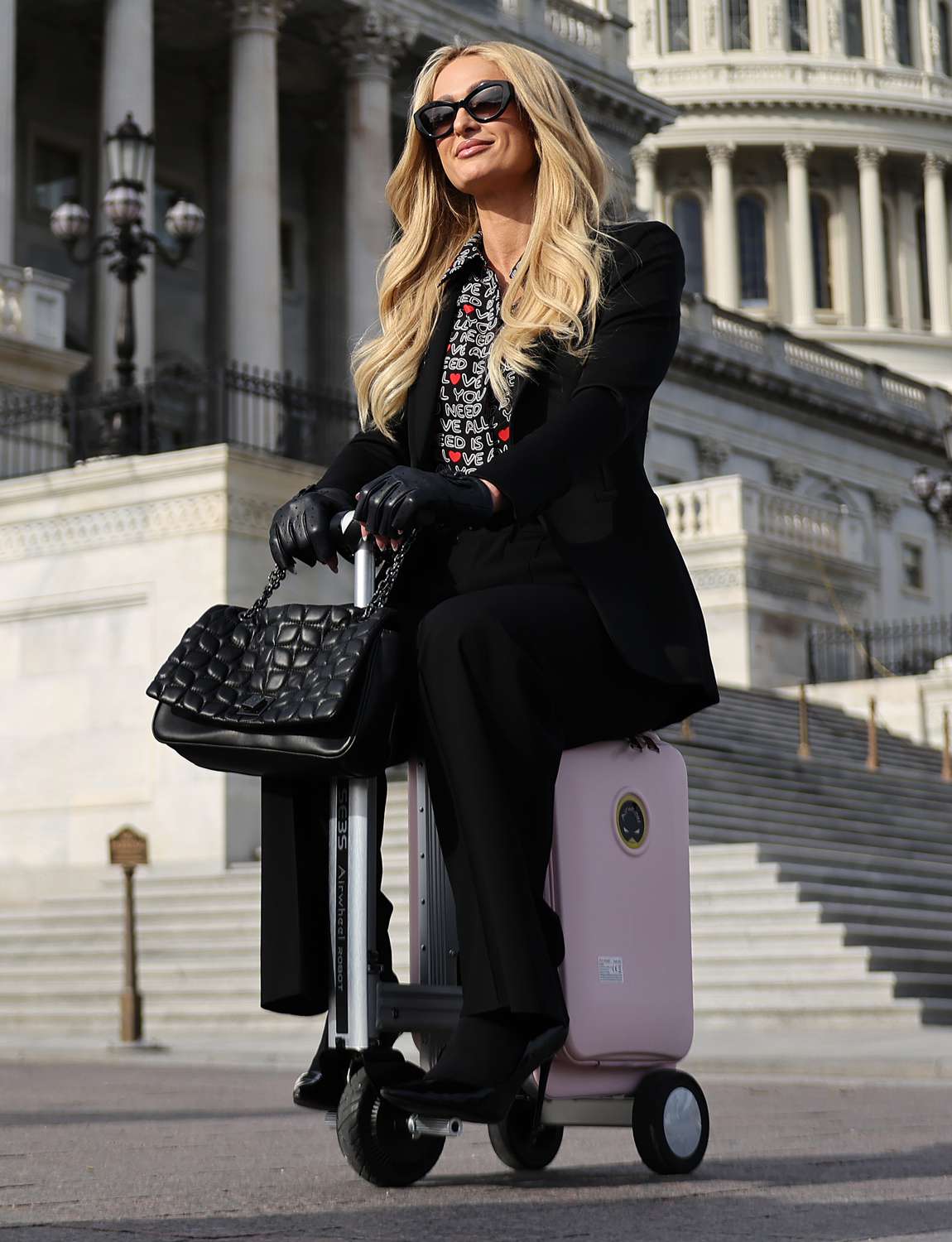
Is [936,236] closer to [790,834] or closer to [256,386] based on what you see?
[256,386]

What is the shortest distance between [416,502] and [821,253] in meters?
81.8

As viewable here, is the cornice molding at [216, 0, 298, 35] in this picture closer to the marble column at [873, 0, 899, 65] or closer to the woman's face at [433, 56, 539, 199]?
the woman's face at [433, 56, 539, 199]

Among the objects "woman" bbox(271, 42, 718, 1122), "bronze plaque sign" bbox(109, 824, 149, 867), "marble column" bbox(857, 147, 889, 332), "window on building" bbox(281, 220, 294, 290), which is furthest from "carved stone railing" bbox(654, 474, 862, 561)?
"marble column" bbox(857, 147, 889, 332)

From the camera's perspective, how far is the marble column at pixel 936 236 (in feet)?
Answer: 270

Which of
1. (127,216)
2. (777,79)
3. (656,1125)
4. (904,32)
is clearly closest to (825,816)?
(127,216)

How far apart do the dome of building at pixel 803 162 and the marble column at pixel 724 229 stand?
0.06 metres

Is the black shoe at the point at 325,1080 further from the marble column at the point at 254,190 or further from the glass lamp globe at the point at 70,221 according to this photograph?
the marble column at the point at 254,190

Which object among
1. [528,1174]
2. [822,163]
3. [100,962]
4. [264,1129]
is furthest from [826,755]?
[822,163]

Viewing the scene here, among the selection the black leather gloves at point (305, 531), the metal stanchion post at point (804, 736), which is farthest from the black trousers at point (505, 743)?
the metal stanchion post at point (804, 736)

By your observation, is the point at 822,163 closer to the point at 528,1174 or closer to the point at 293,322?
the point at 293,322

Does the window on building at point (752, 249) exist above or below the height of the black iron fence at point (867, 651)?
above

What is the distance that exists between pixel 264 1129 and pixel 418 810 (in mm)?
2537

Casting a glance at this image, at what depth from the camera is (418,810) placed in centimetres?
404

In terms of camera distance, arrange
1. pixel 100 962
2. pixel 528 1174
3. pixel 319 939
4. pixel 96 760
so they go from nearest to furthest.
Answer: pixel 319 939
pixel 528 1174
pixel 100 962
pixel 96 760
